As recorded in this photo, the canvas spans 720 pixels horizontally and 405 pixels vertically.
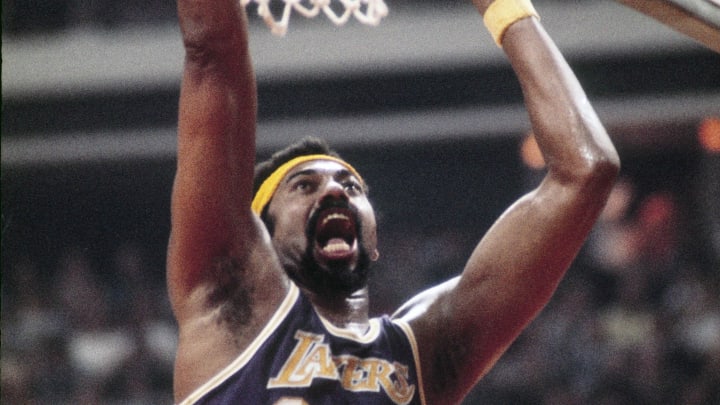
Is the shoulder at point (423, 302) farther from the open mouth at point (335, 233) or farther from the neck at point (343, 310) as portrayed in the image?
the open mouth at point (335, 233)

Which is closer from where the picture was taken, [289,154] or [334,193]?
[334,193]

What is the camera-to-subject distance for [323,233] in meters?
3.29

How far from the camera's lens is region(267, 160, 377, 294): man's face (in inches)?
129

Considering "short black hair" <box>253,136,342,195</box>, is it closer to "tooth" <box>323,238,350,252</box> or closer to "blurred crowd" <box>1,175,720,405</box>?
"tooth" <box>323,238,350,252</box>

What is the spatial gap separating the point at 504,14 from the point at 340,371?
3.78ft

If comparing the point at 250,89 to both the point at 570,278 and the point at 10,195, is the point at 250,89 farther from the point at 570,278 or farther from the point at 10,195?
the point at 10,195

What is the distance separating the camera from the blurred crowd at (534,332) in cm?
749

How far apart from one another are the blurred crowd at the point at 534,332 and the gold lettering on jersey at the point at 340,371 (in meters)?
4.54

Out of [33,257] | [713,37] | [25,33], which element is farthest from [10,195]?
[713,37]

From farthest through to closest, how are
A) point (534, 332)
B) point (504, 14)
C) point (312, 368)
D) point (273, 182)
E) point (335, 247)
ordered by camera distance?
point (534, 332)
point (273, 182)
point (335, 247)
point (504, 14)
point (312, 368)

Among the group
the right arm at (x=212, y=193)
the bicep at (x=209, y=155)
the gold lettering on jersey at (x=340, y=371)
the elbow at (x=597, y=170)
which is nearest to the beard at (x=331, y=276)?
the gold lettering on jersey at (x=340, y=371)

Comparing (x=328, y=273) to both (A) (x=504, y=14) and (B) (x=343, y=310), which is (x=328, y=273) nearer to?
(B) (x=343, y=310)

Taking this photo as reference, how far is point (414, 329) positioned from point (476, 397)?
15.5 feet

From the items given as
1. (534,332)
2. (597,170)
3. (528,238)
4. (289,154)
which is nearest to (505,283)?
(528,238)
